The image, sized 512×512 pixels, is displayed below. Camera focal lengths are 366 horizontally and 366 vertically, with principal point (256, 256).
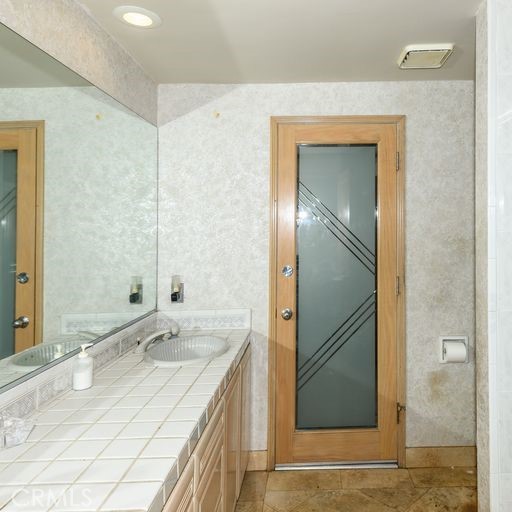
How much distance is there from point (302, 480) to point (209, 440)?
4.24 ft

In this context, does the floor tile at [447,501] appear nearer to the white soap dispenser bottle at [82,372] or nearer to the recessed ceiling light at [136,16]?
the white soap dispenser bottle at [82,372]

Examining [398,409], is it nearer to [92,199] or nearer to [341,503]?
[341,503]

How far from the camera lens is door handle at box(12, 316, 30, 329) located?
1244 mm

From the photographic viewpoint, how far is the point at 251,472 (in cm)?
242

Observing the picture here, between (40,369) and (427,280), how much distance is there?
224 cm

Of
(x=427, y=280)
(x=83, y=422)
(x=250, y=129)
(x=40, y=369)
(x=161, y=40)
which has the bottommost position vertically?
(x=83, y=422)

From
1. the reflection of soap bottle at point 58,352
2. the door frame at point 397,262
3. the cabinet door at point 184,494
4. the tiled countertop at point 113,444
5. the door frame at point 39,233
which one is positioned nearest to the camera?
the tiled countertop at point 113,444

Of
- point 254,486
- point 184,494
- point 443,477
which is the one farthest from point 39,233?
point 443,477

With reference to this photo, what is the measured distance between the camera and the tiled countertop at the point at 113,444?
2.77 feet

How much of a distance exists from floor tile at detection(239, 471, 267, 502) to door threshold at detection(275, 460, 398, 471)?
0.13 meters

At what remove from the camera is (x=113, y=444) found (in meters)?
1.06

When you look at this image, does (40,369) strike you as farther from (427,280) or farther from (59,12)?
(427,280)

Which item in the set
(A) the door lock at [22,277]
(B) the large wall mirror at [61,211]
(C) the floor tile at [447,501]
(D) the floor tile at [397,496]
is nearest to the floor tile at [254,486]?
(D) the floor tile at [397,496]

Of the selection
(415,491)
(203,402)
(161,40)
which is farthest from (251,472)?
(161,40)
